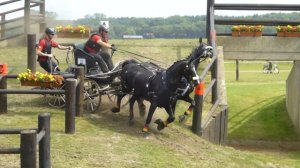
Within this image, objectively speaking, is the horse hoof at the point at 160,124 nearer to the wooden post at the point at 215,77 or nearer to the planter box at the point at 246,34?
the wooden post at the point at 215,77

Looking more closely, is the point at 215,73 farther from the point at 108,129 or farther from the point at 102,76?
the point at 108,129

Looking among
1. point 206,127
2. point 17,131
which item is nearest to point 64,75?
point 206,127

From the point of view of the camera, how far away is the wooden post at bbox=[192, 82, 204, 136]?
9508 millimetres

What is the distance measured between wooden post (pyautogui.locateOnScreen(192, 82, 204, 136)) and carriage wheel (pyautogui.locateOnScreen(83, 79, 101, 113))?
2.12m

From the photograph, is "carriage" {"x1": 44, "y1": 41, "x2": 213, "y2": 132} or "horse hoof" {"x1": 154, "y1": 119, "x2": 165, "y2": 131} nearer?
"carriage" {"x1": 44, "y1": 41, "x2": 213, "y2": 132}

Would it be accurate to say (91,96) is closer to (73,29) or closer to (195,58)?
(195,58)

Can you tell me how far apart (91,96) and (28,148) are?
16.9 ft

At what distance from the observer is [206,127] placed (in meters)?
10.1

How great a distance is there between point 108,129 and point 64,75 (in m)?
1.66

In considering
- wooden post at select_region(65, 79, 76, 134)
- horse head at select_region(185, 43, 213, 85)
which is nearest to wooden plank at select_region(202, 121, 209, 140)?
horse head at select_region(185, 43, 213, 85)

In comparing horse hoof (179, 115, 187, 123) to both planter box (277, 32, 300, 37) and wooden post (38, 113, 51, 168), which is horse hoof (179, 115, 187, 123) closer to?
wooden post (38, 113, 51, 168)

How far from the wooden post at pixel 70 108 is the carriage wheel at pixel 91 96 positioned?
171 cm

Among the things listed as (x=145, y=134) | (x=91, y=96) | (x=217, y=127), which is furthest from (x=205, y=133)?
(x=91, y=96)

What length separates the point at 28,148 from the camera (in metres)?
4.86
